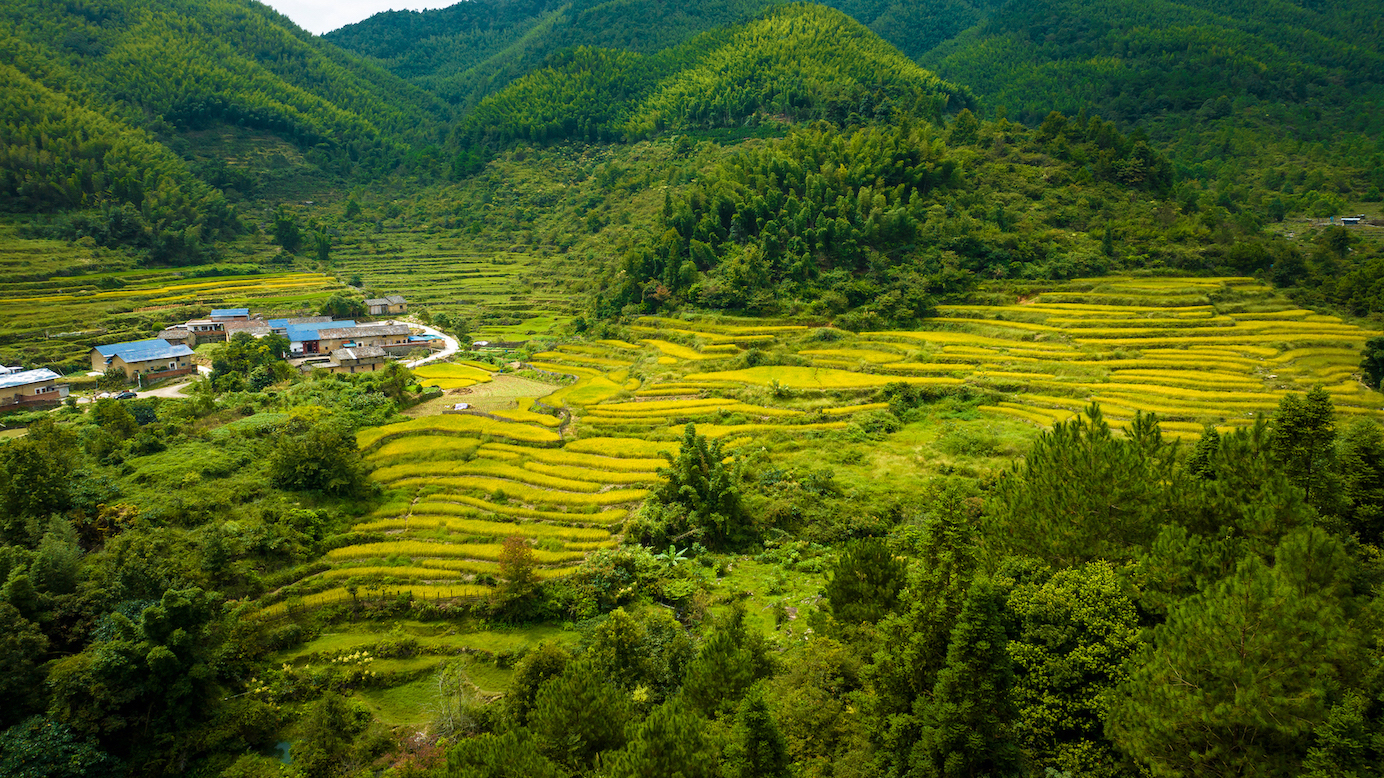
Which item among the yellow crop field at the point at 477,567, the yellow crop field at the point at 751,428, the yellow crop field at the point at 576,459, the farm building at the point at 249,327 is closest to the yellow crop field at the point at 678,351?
the yellow crop field at the point at 751,428

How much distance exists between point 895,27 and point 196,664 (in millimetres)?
164123

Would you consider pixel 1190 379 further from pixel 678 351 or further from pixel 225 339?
pixel 225 339

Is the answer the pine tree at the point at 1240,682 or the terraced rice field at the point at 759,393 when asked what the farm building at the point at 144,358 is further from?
the pine tree at the point at 1240,682

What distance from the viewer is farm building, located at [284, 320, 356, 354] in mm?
49906

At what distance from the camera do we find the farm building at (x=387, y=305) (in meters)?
61.8

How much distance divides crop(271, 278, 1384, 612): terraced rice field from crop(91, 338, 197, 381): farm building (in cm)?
1726

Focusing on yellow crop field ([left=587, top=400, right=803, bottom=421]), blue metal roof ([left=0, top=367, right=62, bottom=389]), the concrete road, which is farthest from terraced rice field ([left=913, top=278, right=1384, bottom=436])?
blue metal roof ([left=0, top=367, right=62, bottom=389])

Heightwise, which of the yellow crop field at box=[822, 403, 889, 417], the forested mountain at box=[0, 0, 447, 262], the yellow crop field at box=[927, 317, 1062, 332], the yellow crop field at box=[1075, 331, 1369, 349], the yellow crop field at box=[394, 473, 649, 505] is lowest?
the yellow crop field at box=[394, 473, 649, 505]

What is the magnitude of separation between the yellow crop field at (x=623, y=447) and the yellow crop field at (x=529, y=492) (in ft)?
11.0

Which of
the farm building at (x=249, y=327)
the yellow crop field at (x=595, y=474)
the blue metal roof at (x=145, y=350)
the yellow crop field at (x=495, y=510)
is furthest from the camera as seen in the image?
the farm building at (x=249, y=327)

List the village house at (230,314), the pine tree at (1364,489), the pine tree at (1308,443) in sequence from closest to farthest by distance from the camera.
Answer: the pine tree at (1308,443) → the pine tree at (1364,489) → the village house at (230,314)

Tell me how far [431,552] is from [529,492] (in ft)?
16.8

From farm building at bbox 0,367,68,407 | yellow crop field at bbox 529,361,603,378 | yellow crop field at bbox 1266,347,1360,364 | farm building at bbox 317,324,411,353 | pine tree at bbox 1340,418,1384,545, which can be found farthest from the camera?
farm building at bbox 317,324,411,353

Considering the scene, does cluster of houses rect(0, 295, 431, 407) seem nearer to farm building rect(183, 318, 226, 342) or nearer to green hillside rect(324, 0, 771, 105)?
farm building rect(183, 318, 226, 342)
